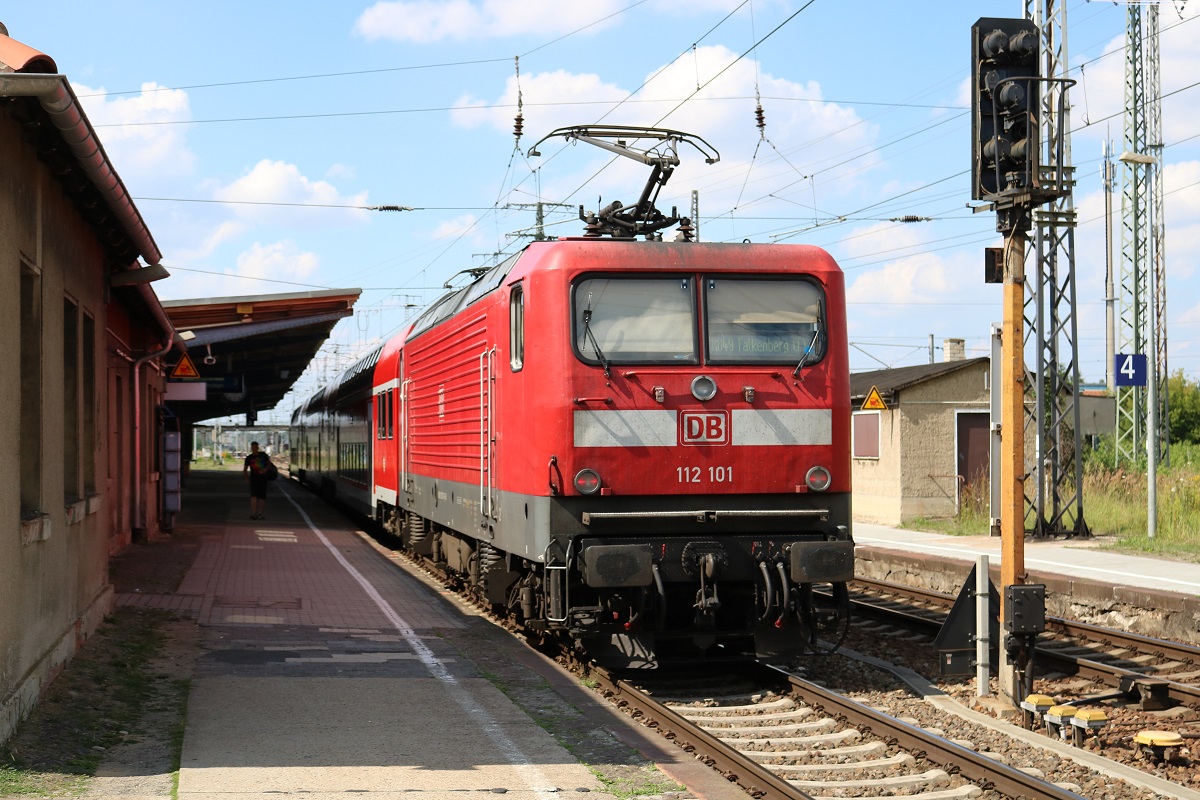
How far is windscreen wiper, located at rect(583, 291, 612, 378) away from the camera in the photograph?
28.9 ft

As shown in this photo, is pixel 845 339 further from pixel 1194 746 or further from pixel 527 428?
pixel 1194 746

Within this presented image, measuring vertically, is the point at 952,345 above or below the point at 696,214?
below

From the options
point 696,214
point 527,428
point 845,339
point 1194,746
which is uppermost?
point 696,214

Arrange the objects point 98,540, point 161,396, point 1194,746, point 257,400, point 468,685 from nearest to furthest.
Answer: point 1194,746, point 468,685, point 98,540, point 161,396, point 257,400

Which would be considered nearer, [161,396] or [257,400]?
[161,396]

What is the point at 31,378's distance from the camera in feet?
25.9

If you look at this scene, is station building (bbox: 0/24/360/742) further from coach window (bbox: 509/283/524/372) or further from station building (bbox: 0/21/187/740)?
coach window (bbox: 509/283/524/372)

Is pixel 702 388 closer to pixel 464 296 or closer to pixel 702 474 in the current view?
pixel 702 474

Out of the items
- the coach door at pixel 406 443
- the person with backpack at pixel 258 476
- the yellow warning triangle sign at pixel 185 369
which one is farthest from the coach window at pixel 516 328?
the person with backpack at pixel 258 476

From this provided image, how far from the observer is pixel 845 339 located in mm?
9328

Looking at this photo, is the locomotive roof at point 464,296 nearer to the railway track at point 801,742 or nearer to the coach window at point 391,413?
the coach window at point 391,413

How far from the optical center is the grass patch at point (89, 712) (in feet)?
20.0

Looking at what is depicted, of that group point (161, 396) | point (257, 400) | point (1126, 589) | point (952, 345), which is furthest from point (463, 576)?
point (257, 400)

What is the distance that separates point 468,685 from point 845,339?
355 centimetres
